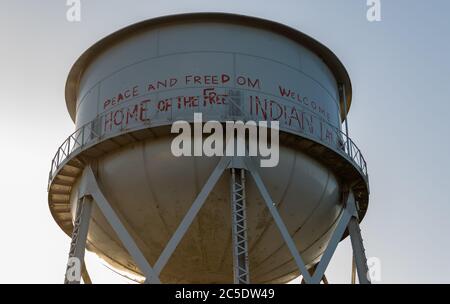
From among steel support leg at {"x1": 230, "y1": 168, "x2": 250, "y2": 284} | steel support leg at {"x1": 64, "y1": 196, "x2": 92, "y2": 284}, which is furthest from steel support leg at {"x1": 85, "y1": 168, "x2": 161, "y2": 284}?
steel support leg at {"x1": 230, "y1": 168, "x2": 250, "y2": 284}

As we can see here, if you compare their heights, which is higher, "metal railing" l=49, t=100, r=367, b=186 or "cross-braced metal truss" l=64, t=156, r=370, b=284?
"metal railing" l=49, t=100, r=367, b=186

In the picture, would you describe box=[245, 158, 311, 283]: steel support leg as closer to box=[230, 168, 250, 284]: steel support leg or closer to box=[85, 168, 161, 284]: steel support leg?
box=[230, 168, 250, 284]: steel support leg

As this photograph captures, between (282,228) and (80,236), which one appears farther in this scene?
(80,236)

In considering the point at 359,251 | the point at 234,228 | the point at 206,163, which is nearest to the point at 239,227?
the point at 234,228

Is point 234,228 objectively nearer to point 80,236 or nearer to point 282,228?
point 282,228

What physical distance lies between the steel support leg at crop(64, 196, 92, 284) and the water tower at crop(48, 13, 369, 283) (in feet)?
0.09

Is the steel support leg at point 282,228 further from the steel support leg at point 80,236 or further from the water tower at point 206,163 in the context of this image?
the steel support leg at point 80,236

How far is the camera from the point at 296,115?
15172 millimetres

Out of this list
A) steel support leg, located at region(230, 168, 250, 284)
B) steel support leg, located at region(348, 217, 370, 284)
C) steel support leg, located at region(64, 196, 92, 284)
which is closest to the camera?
steel support leg, located at region(230, 168, 250, 284)

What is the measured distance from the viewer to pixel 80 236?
1447 centimetres

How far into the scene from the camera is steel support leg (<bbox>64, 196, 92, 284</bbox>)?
13952mm

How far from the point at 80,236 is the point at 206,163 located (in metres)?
2.95

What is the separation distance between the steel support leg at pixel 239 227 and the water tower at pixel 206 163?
39 mm

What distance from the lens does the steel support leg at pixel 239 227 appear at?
511 inches
